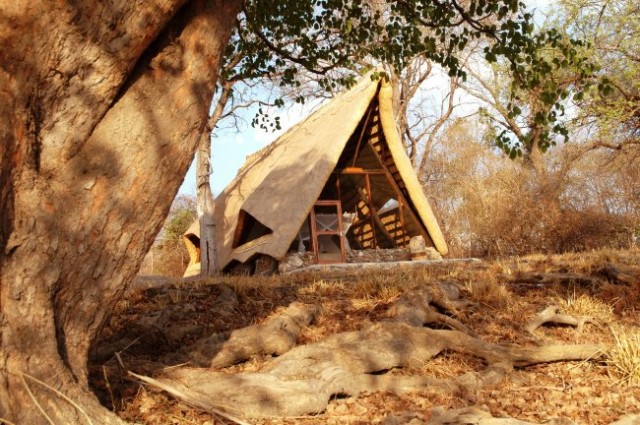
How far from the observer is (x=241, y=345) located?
192 inches

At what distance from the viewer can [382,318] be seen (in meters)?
5.97

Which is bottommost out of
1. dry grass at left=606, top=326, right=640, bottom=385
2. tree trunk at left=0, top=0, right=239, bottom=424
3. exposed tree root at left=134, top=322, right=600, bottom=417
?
dry grass at left=606, top=326, right=640, bottom=385

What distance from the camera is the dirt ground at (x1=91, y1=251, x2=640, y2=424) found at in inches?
158

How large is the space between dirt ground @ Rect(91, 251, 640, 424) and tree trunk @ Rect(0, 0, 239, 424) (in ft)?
2.39

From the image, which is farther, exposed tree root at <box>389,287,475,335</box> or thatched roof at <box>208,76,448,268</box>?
thatched roof at <box>208,76,448,268</box>

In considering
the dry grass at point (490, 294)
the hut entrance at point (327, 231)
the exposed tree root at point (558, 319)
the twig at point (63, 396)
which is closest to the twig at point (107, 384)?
the twig at point (63, 396)

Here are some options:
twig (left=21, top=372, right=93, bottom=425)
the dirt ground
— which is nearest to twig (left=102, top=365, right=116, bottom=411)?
the dirt ground

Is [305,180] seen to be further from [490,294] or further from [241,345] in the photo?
[241,345]

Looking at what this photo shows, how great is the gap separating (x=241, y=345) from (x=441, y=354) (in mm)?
1779

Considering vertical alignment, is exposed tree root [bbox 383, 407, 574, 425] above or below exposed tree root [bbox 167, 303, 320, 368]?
below

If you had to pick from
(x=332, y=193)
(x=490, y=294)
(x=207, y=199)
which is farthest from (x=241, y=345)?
(x=332, y=193)

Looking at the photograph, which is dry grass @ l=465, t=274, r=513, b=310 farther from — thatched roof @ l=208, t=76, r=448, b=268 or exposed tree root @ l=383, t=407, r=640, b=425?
thatched roof @ l=208, t=76, r=448, b=268

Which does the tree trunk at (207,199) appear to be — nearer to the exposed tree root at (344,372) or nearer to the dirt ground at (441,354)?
the dirt ground at (441,354)

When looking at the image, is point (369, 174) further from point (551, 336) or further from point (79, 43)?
point (79, 43)
